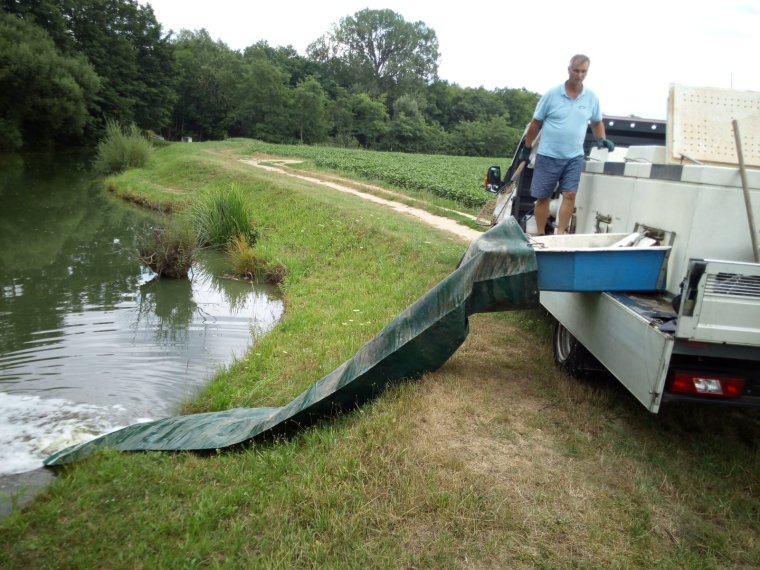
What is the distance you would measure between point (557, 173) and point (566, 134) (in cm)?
38

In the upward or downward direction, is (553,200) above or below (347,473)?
above

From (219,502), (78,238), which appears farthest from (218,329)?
(78,238)

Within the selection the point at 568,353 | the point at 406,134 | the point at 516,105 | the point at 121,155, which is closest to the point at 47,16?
the point at 121,155

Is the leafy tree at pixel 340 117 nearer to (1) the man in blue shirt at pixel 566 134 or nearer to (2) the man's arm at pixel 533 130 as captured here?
(2) the man's arm at pixel 533 130

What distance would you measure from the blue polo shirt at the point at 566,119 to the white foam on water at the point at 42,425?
485cm

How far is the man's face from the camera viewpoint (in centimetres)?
564

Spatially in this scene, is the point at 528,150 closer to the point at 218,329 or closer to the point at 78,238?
the point at 218,329

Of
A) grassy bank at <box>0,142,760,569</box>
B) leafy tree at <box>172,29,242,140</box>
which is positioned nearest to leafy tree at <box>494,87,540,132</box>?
leafy tree at <box>172,29,242,140</box>

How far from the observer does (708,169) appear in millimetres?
3617

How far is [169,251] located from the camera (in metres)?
11.5

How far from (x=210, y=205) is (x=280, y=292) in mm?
4083

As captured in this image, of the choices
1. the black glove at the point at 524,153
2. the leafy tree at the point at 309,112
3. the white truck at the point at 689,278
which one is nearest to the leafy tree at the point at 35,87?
the leafy tree at the point at 309,112

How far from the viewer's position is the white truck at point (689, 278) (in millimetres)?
3221

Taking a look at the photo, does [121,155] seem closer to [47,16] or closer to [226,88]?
[47,16]
